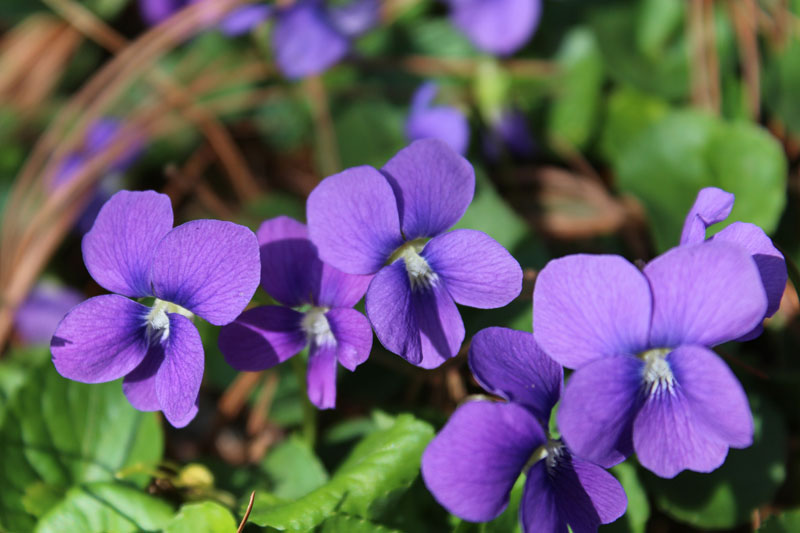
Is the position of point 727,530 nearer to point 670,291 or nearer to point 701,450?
point 701,450

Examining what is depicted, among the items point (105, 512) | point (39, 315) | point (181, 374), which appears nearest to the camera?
point (181, 374)

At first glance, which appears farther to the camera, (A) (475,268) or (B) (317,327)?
(B) (317,327)

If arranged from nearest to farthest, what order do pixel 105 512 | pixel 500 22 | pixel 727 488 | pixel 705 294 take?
1. pixel 705 294
2. pixel 105 512
3. pixel 727 488
4. pixel 500 22

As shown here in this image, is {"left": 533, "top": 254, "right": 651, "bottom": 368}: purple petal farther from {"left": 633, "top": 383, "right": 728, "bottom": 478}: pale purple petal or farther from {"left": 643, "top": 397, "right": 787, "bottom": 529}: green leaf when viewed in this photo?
{"left": 643, "top": 397, "right": 787, "bottom": 529}: green leaf

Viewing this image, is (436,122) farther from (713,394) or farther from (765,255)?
(713,394)

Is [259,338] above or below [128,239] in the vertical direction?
below

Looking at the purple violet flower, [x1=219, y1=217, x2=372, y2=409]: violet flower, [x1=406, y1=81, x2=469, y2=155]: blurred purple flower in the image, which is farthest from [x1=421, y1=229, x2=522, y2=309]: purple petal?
[x1=406, y1=81, x2=469, y2=155]: blurred purple flower

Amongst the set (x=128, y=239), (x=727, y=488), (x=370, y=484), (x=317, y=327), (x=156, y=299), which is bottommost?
(x=727, y=488)

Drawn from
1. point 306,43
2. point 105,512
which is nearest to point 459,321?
point 105,512

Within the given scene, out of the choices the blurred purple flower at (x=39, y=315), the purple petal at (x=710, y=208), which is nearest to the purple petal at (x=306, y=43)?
the blurred purple flower at (x=39, y=315)
